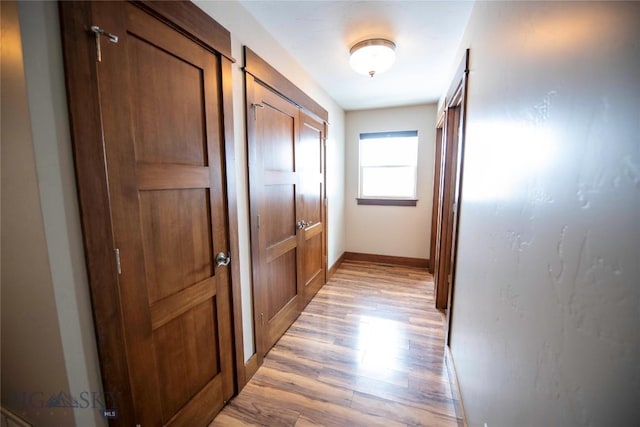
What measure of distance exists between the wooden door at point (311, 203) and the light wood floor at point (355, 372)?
13.5 inches

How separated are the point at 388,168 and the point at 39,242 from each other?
12.4ft

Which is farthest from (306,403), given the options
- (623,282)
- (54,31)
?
(54,31)

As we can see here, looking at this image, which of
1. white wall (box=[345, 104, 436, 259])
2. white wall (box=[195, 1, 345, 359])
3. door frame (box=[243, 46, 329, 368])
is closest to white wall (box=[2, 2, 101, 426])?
white wall (box=[195, 1, 345, 359])

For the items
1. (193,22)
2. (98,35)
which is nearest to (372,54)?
(193,22)

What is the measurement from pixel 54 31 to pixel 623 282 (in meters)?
1.56

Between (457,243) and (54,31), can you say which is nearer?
(54,31)

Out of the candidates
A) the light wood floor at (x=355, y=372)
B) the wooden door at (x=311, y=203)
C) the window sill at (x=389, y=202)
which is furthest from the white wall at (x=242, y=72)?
the window sill at (x=389, y=202)

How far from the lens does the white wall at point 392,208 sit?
144 inches

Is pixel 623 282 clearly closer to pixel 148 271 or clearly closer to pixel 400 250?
pixel 148 271

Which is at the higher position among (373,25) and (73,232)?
(373,25)

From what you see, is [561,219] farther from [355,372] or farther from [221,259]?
[355,372]

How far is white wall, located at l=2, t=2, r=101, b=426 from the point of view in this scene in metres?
0.74

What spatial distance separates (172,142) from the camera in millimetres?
1154

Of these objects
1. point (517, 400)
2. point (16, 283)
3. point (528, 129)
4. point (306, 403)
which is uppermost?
point (528, 129)
